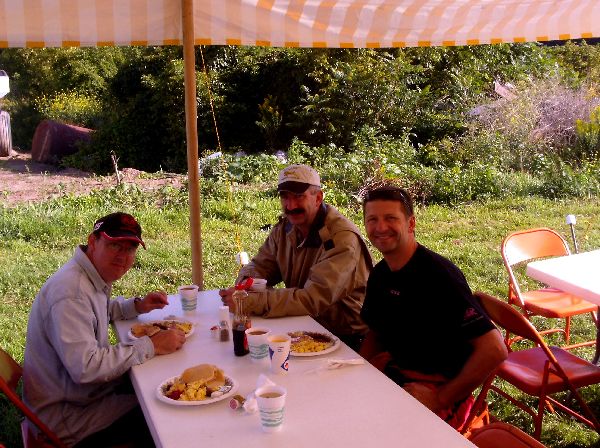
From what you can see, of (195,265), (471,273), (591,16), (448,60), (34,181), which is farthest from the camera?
(448,60)

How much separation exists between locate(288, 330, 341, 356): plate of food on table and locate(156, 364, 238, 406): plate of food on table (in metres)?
0.36

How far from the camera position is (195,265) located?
4293 mm

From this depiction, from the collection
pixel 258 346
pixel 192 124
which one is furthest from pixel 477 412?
pixel 192 124

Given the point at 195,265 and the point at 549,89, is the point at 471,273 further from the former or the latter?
the point at 549,89

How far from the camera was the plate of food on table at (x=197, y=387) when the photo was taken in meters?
2.19

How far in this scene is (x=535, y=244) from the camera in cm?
471

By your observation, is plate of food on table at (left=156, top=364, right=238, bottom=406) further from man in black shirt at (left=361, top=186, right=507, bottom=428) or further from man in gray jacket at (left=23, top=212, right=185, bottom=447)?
man in black shirt at (left=361, top=186, right=507, bottom=428)

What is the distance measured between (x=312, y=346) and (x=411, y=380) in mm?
463

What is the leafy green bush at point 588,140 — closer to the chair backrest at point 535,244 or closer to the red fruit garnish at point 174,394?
the chair backrest at point 535,244

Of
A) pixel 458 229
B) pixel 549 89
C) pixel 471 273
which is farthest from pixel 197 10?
pixel 549 89

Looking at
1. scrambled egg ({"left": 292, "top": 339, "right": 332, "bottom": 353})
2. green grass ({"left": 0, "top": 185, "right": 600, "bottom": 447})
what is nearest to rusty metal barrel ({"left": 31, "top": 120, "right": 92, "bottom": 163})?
green grass ({"left": 0, "top": 185, "right": 600, "bottom": 447})

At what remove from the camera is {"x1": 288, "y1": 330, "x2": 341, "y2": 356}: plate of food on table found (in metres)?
2.60

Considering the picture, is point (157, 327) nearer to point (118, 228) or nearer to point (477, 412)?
point (118, 228)

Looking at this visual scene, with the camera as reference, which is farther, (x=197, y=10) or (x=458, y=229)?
(x=458, y=229)
